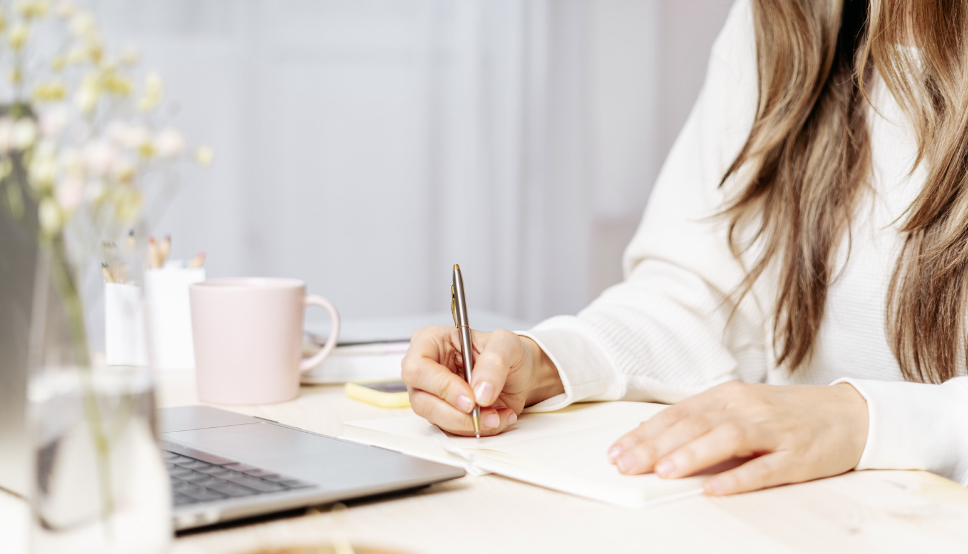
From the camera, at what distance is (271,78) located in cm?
219

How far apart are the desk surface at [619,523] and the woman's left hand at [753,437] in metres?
0.01

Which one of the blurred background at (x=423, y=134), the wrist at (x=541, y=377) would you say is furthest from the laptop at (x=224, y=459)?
the blurred background at (x=423, y=134)

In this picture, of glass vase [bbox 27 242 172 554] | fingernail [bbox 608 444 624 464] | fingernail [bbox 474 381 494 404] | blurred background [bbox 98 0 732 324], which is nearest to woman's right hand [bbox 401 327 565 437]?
fingernail [bbox 474 381 494 404]

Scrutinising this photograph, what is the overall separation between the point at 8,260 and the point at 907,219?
84cm

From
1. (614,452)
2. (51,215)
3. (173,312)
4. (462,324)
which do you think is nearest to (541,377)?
(462,324)

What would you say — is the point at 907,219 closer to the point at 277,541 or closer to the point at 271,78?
the point at 277,541

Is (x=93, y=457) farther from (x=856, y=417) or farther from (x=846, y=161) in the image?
(x=846, y=161)

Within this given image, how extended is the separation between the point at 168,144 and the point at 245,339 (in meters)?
0.54

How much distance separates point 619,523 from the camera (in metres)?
0.47

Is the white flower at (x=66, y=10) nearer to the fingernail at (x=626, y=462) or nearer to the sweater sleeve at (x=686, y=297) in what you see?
the fingernail at (x=626, y=462)

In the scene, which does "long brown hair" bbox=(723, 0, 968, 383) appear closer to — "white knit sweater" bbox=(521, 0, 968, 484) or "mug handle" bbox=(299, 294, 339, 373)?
"white knit sweater" bbox=(521, 0, 968, 484)

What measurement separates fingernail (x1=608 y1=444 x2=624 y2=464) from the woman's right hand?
0.12 metres

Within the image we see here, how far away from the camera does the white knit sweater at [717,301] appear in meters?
0.81

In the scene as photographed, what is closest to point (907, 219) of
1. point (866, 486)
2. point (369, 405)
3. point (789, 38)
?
point (789, 38)
